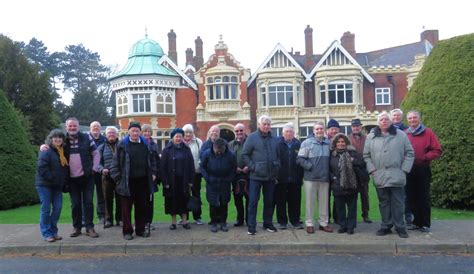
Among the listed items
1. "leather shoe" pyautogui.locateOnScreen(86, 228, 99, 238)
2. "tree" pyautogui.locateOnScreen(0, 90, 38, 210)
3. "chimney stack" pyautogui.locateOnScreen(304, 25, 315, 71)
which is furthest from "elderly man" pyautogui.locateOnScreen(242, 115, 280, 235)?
"chimney stack" pyautogui.locateOnScreen(304, 25, 315, 71)

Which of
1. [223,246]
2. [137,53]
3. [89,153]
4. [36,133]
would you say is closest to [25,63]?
[36,133]

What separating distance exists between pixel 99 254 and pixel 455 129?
7.80 meters

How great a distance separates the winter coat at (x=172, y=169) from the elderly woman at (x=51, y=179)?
1.67 metres

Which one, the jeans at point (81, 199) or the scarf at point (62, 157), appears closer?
the scarf at point (62, 157)

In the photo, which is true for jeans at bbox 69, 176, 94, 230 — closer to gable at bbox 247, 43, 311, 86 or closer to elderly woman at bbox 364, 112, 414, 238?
elderly woman at bbox 364, 112, 414, 238

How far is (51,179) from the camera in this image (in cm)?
717

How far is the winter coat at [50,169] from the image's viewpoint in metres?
7.15

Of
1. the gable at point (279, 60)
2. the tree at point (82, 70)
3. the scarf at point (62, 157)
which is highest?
the tree at point (82, 70)

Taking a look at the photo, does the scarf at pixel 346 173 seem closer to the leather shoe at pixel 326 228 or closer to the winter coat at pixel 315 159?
the winter coat at pixel 315 159

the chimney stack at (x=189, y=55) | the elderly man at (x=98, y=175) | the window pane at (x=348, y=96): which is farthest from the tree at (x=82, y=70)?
the elderly man at (x=98, y=175)

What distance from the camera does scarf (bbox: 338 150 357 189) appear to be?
7461 millimetres

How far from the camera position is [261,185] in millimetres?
7852

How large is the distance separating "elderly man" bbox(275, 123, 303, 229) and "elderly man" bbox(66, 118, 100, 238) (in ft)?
10.9

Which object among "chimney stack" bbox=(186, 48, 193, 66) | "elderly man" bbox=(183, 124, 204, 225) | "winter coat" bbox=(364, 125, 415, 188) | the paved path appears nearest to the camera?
the paved path
